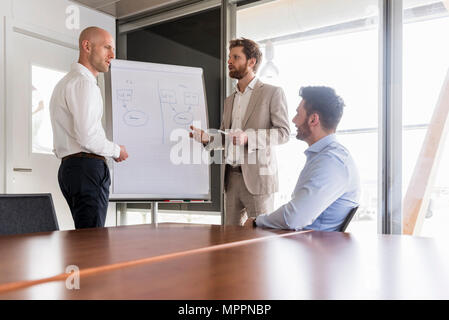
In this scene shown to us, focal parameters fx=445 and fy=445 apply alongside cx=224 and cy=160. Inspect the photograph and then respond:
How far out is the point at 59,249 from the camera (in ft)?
3.39

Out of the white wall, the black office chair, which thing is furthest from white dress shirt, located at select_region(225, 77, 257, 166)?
the white wall

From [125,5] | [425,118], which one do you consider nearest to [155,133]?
[125,5]

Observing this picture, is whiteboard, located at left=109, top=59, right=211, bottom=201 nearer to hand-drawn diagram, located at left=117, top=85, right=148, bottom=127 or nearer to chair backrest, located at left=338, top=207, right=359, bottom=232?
hand-drawn diagram, located at left=117, top=85, right=148, bottom=127

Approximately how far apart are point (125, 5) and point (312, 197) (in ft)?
11.8

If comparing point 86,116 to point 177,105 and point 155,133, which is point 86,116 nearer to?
point 155,133

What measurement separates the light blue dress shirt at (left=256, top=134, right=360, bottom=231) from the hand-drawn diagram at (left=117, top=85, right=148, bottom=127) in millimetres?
1816

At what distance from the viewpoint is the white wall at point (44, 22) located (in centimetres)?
378

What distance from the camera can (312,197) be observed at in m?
1.69

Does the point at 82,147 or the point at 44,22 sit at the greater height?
the point at 44,22

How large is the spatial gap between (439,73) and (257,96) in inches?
50.5

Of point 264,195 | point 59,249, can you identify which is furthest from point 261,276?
point 264,195

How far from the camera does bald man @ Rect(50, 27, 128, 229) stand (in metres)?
2.48

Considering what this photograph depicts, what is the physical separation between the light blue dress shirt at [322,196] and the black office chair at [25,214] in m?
0.84
